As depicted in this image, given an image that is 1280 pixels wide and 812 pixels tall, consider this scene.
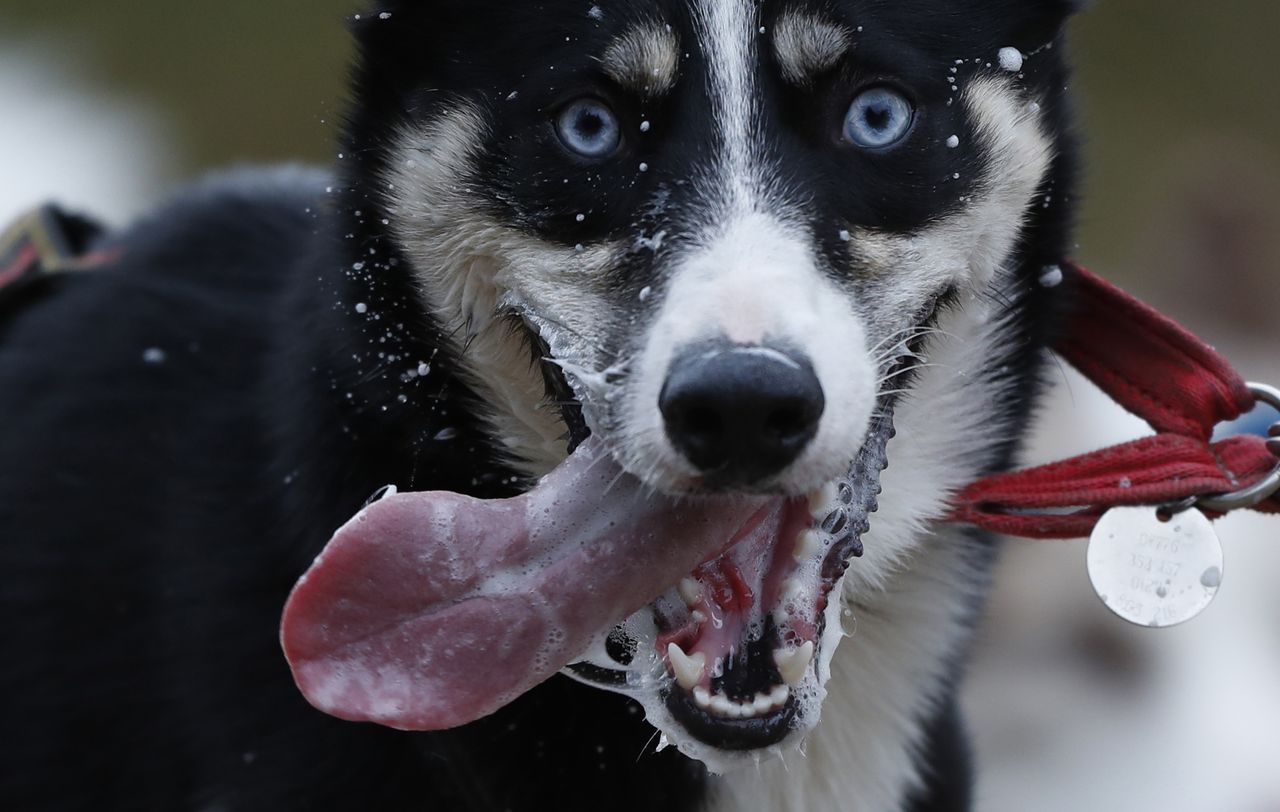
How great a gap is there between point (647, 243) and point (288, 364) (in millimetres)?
583

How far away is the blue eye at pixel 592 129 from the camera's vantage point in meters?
1.59

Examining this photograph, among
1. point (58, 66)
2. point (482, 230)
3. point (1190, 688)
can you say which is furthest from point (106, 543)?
point (58, 66)

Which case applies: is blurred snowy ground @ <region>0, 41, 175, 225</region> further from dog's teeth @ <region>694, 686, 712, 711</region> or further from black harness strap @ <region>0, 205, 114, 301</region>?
dog's teeth @ <region>694, 686, 712, 711</region>

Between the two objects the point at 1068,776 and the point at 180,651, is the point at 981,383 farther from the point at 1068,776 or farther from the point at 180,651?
the point at 1068,776

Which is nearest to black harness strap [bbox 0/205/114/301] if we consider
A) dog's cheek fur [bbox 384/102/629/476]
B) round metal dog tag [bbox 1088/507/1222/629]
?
dog's cheek fur [bbox 384/102/629/476]

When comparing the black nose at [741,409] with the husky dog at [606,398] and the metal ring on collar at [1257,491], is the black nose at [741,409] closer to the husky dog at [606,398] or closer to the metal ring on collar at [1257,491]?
the husky dog at [606,398]

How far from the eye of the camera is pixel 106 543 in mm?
2021

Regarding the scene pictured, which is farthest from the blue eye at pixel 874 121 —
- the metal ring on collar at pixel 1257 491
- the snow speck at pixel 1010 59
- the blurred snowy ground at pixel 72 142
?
the blurred snowy ground at pixel 72 142

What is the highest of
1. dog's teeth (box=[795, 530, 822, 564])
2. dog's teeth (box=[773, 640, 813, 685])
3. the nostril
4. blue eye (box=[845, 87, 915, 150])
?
blue eye (box=[845, 87, 915, 150])

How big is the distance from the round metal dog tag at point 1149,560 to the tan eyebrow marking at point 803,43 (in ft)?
2.09

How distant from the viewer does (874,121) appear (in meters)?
1.60

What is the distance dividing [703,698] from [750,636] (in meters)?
0.08

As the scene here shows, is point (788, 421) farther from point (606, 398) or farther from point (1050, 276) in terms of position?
point (1050, 276)

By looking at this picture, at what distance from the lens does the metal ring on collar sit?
5.42 feet
